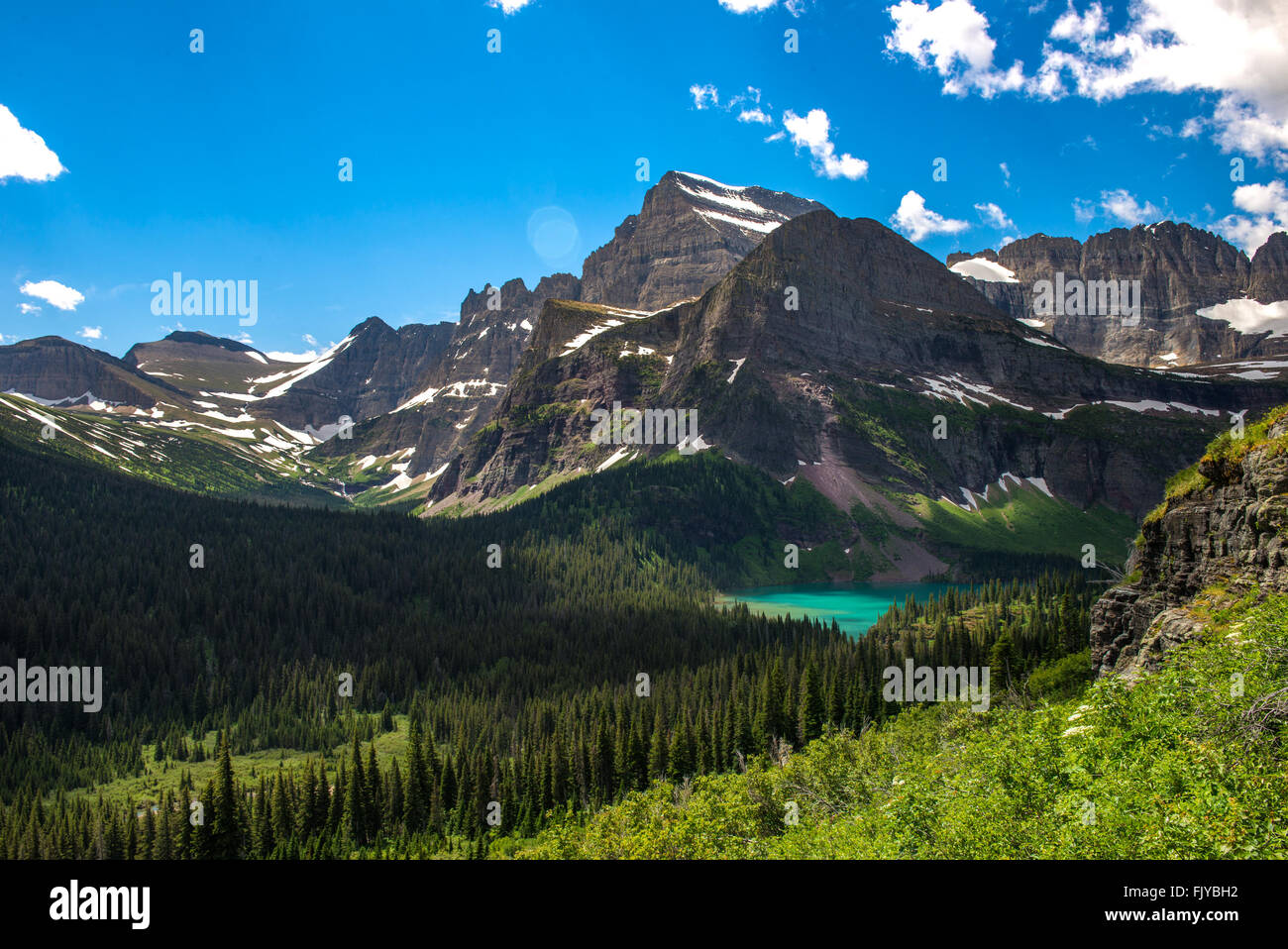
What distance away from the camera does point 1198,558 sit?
166ft

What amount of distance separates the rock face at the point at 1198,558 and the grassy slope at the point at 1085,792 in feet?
12.3

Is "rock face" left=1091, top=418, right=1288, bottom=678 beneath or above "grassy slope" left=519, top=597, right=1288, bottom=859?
above

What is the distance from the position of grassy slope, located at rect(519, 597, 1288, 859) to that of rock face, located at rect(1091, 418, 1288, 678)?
3739 mm

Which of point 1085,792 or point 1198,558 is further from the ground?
point 1198,558

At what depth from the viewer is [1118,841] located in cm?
2175

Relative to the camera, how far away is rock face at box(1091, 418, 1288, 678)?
135 feet

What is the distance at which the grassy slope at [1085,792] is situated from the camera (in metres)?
20.6

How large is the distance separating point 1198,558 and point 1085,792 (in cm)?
3184

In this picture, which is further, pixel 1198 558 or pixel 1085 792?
pixel 1198 558

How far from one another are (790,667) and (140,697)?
100015 mm

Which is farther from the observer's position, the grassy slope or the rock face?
the rock face
